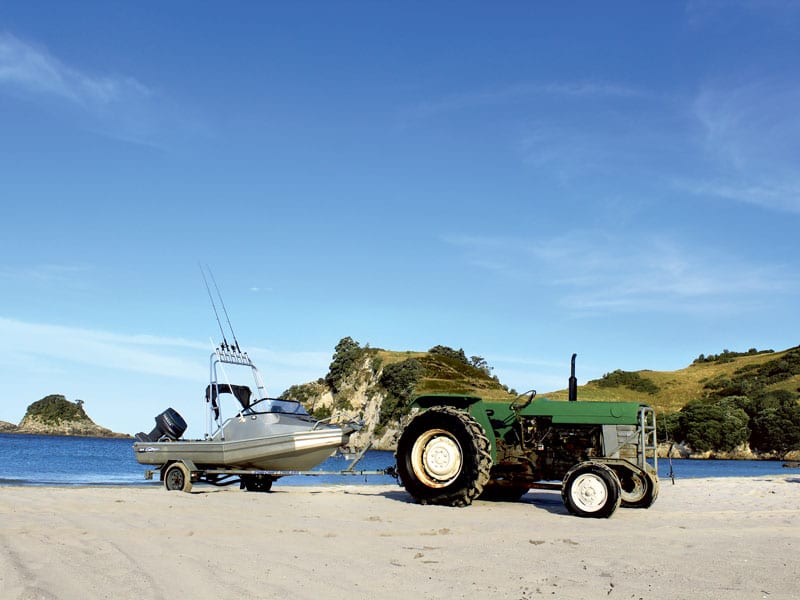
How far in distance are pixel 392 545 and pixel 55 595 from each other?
12.5 ft

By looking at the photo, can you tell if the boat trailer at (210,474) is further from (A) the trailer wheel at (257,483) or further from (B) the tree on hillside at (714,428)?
(B) the tree on hillside at (714,428)

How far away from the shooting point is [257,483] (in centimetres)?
1716

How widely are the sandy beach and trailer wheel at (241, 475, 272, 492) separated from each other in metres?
4.14

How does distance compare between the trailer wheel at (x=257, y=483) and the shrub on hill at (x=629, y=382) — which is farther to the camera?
the shrub on hill at (x=629, y=382)

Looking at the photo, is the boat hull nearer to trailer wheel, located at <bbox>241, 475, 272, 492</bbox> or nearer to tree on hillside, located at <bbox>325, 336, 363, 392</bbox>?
trailer wheel, located at <bbox>241, 475, 272, 492</bbox>

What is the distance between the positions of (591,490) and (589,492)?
45 mm

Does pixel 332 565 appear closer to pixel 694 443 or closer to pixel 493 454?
pixel 493 454

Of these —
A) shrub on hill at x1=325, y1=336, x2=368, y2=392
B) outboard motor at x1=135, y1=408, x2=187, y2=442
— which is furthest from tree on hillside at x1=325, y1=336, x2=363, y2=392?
outboard motor at x1=135, y1=408, x2=187, y2=442

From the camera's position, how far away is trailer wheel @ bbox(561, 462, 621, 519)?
1120cm

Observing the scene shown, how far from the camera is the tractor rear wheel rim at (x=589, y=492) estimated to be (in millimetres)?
11289

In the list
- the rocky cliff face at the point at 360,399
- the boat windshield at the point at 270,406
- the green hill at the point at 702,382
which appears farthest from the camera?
the rocky cliff face at the point at 360,399

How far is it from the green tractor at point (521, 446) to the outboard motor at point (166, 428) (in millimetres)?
6634

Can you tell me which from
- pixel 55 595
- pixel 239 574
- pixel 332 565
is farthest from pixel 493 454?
pixel 55 595

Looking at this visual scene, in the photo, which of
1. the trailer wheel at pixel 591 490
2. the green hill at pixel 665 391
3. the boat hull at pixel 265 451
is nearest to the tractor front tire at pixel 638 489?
the trailer wheel at pixel 591 490
